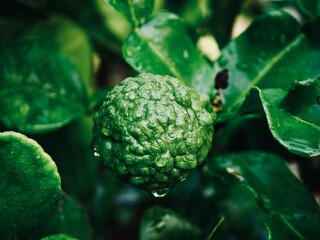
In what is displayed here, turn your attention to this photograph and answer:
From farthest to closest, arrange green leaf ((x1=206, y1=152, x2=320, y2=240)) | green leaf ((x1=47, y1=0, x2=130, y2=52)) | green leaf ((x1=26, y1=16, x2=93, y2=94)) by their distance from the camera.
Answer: green leaf ((x1=47, y1=0, x2=130, y2=52)) → green leaf ((x1=26, y1=16, x2=93, y2=94)) → green leaf ((x1=206, y1=152, x2=320, y2=240))

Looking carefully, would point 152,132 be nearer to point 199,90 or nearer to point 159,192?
point 159,192

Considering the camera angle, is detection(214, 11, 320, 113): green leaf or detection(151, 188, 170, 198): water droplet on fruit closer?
detection(151, 188, 170, 198): water droplet on fruit

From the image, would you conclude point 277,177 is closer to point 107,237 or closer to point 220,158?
point 220,158

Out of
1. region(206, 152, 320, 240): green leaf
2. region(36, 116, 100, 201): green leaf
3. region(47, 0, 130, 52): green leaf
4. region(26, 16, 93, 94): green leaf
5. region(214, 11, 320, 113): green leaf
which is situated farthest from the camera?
region(47, 0, 130, 52): green leaf

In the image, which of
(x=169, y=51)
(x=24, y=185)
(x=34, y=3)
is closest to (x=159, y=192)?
(x=24, y=185)

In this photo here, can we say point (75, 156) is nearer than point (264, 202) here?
No

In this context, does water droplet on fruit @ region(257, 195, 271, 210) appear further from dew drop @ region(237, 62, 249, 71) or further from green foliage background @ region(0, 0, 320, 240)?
dew drop @ region(237, 62, 249, 71)

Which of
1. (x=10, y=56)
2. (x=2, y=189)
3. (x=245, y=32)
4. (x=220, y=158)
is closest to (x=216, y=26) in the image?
(x=245, y=32)

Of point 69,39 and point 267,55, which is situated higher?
point 267,55

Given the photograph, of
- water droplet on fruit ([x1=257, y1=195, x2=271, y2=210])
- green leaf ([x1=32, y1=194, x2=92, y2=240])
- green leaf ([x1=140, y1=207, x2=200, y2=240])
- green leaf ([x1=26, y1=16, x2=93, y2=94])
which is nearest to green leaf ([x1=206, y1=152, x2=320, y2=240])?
water droplet on fruit ([x1=257, y1=195, x2=271, y2=210])
